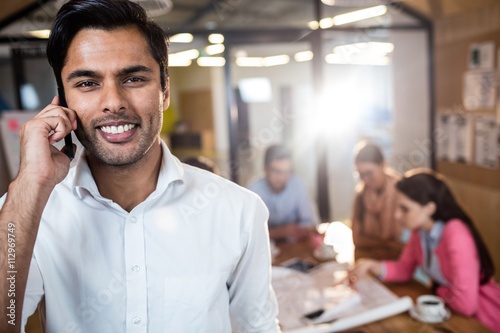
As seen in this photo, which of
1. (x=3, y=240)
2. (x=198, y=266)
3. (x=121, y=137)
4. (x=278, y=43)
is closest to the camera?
(x=3, y=240)

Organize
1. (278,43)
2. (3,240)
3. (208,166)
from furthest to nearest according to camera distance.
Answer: (278,43) < (208,166) < (3,240)

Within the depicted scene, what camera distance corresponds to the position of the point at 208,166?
5.98 ft

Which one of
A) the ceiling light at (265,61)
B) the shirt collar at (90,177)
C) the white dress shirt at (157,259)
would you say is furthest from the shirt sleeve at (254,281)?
the ceiling light at (265,61)

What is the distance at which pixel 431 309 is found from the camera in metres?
1.35

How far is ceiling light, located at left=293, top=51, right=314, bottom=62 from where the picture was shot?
3.70m

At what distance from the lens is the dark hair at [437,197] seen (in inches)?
64.7

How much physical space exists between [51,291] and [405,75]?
12.1ft

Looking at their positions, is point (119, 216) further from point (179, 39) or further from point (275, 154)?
point (275, 154)

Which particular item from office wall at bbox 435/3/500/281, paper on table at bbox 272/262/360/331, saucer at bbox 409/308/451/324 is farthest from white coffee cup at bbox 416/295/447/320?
office wall at bbox 435/3/500/281

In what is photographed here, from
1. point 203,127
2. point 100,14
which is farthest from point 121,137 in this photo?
point 203,127

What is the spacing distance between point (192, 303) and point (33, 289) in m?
0.28

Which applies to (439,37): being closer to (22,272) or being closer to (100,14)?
(100,14)

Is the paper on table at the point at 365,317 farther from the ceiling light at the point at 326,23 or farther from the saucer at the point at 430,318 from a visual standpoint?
the ceiling light at the point at 326,23

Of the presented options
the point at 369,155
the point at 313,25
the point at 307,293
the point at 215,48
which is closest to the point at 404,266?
the point at 307,293
